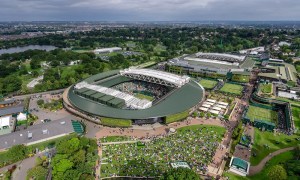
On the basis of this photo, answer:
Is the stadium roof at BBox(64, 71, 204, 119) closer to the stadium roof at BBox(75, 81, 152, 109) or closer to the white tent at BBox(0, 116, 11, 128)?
the stadium roof at BBox(75, 81, 152, 109)

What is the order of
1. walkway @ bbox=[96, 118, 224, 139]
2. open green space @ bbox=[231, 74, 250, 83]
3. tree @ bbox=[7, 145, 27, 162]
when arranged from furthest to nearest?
open green space @ bbox=[231, 74, 250, 83] → walkway @ bbox=[96, 118, 224, 139] → tree @ bbox=[7, 145, 27, 162]

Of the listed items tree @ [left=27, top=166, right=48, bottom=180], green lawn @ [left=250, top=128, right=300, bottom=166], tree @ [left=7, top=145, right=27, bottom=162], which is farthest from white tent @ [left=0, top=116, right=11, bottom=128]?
green lawn @ [left=250, top=128, right=300, bottom=166]

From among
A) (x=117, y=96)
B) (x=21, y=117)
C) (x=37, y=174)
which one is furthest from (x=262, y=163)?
(x=21, y=117)

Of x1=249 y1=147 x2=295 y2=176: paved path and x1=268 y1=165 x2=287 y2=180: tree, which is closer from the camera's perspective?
x1=268 y1=165 x2=287 y2=180: tree

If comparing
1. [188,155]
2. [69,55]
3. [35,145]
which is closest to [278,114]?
[188,155]

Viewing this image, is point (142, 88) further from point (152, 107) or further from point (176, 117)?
point (176, 117)

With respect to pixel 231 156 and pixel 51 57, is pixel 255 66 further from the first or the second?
pixel 51 57

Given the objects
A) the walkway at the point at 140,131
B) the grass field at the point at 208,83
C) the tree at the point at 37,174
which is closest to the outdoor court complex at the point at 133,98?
the walkway at the point at 140,131
